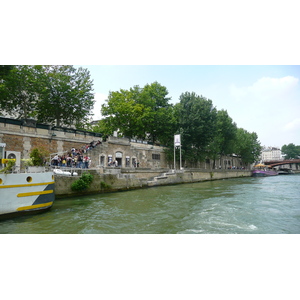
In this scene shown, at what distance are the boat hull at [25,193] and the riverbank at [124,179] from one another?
14.5 feet

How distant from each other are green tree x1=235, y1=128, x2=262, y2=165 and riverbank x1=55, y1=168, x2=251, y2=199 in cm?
2603

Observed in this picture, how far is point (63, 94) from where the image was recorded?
80.0 feet

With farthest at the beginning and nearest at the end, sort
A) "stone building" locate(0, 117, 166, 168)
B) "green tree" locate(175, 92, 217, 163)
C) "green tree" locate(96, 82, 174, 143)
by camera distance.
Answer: "green tree" locate(175, 92, 217, 163), "green tree" locate(96, 82, 174, 143), "stone building" locate(0, 117, 166, 168)

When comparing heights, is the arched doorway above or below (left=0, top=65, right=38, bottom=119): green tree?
below

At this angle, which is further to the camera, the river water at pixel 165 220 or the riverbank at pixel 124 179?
the riverbank at pixel 124 179

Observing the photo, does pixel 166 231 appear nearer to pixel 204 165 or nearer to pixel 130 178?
pixel 130 178

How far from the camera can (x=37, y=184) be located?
32.7 ft

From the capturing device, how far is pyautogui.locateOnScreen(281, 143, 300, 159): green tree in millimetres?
100981

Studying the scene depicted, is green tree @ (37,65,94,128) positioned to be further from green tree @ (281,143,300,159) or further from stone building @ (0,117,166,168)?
green tree @ (281,143,300,159)

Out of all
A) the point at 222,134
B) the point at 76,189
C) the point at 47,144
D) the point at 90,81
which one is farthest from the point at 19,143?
the point at 222,134

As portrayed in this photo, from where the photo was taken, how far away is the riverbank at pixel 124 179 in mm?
15164

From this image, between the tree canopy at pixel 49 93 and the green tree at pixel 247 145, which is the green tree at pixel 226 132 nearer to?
the green tree at pixel 247 145

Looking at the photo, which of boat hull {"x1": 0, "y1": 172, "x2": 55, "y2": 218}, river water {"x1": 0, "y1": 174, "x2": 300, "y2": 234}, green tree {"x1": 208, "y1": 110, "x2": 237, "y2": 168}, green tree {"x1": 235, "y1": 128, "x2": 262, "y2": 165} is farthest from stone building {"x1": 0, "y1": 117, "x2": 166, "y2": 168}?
green tree {"x1": 235, "y1": 128, "x2": 262, "y2": 165}

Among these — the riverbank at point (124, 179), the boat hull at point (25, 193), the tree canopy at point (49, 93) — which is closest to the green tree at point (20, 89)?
the tree canopy at point (49, 93)
